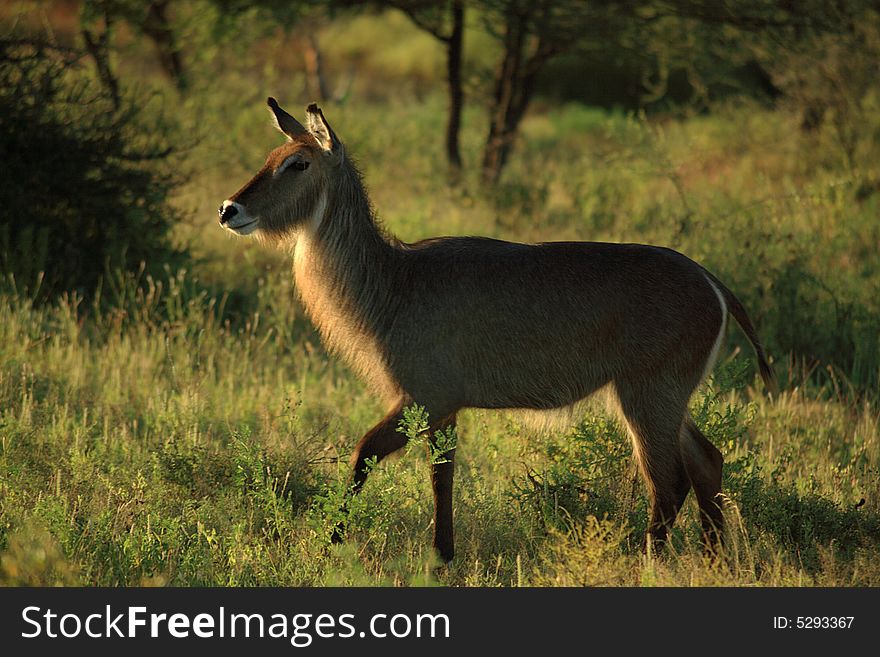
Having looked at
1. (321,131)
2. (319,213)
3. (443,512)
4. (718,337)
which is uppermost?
(321,131)

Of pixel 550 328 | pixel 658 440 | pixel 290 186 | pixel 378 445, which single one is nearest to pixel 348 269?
pixel 290 186

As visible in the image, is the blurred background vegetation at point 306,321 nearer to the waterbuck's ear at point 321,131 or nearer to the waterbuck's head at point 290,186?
the waterbuck's head at point 290,186

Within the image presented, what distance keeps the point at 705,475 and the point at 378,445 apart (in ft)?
4.72

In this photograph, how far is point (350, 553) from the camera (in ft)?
13.8

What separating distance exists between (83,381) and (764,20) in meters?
6.93

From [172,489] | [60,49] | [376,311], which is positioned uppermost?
[60,49]

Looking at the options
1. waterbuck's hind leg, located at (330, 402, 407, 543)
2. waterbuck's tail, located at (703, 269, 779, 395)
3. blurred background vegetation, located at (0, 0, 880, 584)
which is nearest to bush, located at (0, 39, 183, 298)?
blurred background vegetation, located at (0, 0, 880, 584)

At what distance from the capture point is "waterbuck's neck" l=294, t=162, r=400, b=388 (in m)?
4.62

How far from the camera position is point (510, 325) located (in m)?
4.50

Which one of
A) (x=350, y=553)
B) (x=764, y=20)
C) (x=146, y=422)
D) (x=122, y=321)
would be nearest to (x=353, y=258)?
(x=350, y=553)

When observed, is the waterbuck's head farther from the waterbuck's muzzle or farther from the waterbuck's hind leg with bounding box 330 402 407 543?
the waterbuck's hind leg with bounding box 330 402 407 543

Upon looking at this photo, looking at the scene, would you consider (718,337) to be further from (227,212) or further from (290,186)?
(227,212)

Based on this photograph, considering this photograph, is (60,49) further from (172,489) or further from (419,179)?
(419,179)

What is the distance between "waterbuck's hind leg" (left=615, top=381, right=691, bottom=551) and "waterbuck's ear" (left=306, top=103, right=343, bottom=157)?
60.6 inches
